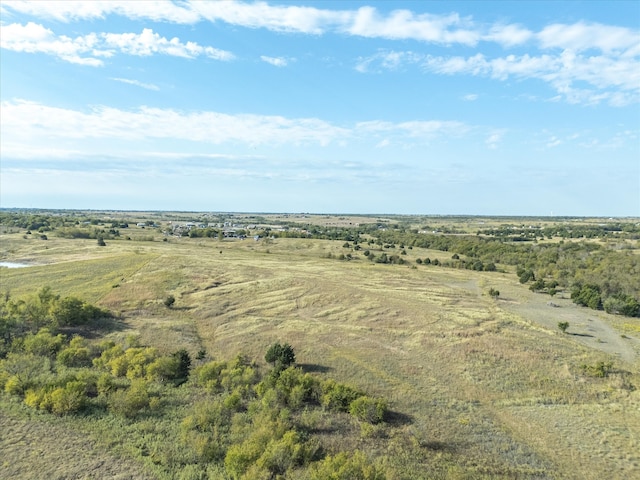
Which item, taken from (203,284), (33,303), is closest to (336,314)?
(203,284)

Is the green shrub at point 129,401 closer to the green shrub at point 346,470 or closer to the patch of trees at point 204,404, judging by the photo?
the patch of trees at point 204,404

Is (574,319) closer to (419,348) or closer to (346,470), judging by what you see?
(419,348)

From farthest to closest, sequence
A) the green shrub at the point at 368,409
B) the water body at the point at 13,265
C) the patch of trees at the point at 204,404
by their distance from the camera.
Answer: the water body at the point at 13,265
the green shrub at the point at 368,409
the patch of trees at the point at 204,404

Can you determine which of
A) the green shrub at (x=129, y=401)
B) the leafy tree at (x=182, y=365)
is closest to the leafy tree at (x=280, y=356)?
the leafy tree at (x=182, y=365)

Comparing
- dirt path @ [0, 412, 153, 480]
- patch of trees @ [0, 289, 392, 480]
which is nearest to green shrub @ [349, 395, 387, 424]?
patch of trees @ [0, 289, 392, 480]

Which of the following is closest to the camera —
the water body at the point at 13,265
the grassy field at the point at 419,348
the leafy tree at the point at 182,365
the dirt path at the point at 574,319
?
the grassy field at the point at 419,348

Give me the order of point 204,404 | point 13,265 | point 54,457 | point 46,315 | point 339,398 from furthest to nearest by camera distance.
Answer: point 13,265 → point 46,315 → point 339,398 → point 204,404 → point 54,457

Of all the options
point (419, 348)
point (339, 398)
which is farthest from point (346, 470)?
point (419, 348)

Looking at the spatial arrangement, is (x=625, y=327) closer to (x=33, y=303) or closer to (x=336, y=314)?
(x=336, y=314)
